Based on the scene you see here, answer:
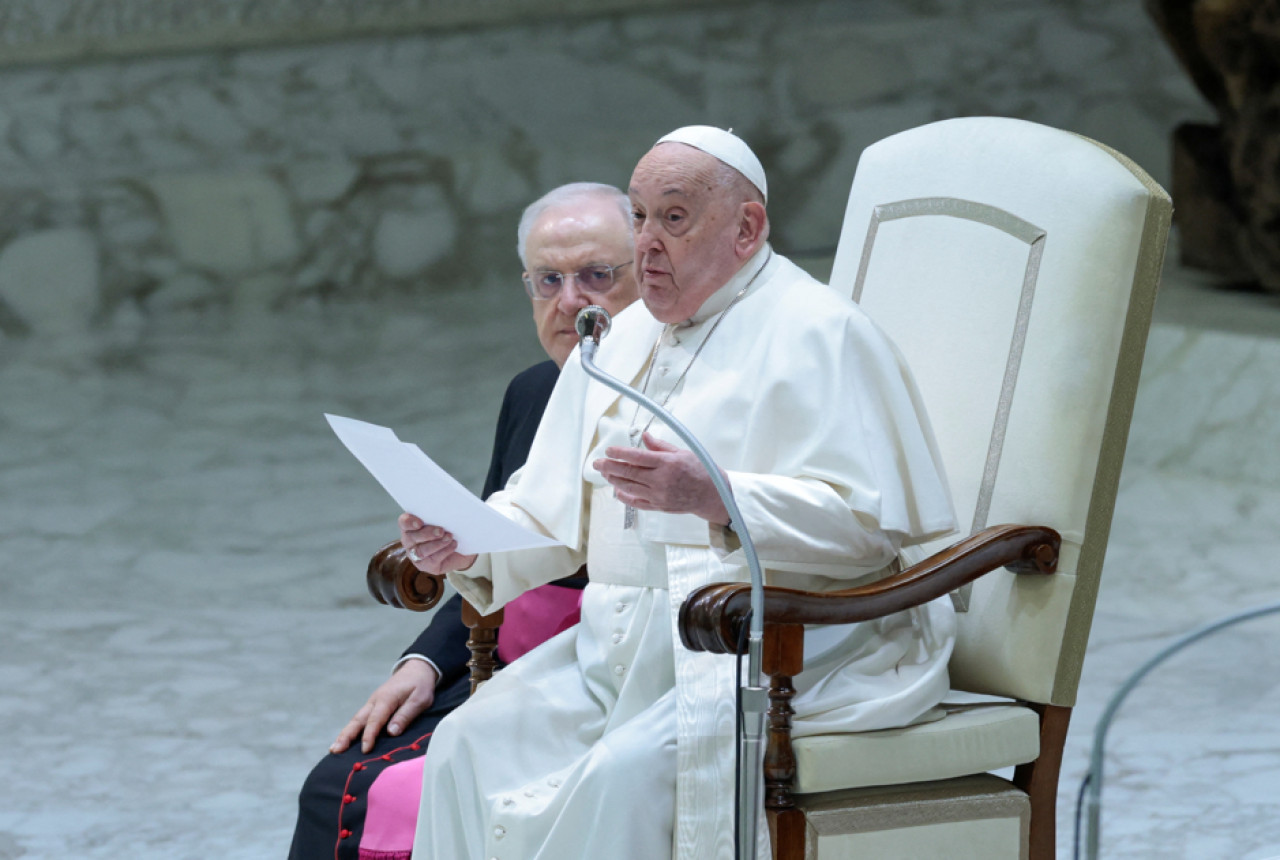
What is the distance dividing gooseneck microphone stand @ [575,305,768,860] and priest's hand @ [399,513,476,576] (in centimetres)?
51

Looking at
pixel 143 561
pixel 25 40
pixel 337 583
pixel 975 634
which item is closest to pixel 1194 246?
pixel 337 583

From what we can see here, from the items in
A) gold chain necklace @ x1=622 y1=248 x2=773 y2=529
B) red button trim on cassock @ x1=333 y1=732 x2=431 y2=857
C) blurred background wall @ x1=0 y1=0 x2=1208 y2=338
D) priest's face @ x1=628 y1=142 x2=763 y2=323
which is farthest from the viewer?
blurred background wall @ x1=0 y1=0 x2=1208 y2=338

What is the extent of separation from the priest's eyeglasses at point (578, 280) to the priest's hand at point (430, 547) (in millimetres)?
691

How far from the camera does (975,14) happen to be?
9.28 metres

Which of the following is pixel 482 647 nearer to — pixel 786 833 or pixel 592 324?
pixel 786 833

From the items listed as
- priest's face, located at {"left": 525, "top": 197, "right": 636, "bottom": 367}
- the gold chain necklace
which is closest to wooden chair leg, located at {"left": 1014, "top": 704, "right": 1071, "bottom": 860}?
the gold chain necklace

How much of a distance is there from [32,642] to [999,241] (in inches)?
156

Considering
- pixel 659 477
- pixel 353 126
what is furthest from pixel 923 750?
pixel 353 126

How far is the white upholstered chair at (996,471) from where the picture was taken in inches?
96.6

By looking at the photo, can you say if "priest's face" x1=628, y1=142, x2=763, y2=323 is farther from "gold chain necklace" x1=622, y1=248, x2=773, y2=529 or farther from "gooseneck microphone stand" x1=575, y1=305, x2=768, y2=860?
"gooseneck microphone stand" x1=575, y1=305, x2=768, y2=860

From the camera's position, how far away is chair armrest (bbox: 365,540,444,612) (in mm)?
2920

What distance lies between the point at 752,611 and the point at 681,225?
2.27ft

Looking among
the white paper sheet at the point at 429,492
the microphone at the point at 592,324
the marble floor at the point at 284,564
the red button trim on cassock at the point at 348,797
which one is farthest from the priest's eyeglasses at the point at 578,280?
the marble floor at the point at 284,564

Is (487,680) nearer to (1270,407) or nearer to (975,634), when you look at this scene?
(975,634)
